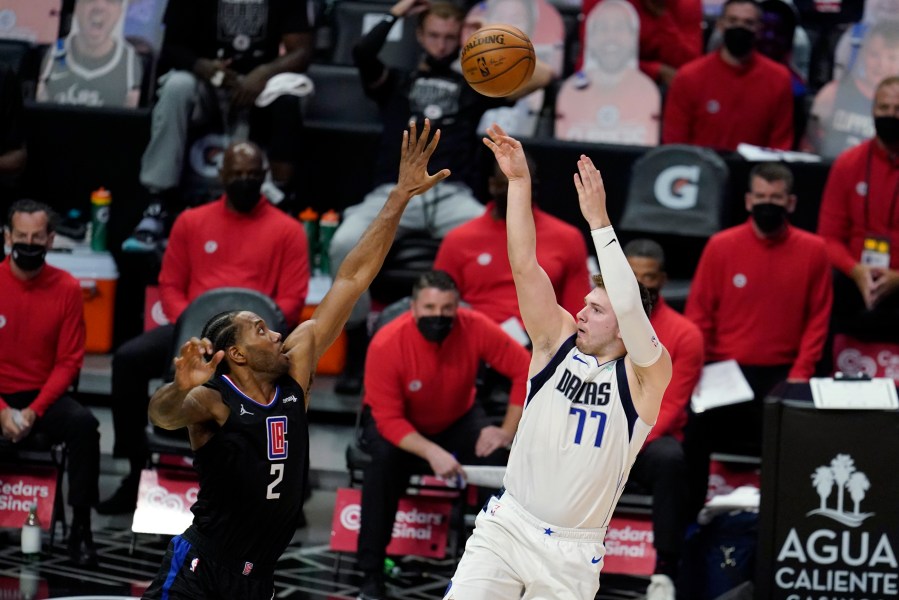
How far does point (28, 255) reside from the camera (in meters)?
8.69

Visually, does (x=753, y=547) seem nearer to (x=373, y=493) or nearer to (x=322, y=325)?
(x=373, y=493)

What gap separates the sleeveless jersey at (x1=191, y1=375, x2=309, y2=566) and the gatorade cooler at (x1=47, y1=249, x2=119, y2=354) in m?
4.85

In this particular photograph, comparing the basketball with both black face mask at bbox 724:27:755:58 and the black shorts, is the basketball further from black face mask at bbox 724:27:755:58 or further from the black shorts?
black face mask at bbox 724:27:755:58

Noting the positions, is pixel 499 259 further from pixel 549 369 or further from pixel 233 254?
pixel 549 369

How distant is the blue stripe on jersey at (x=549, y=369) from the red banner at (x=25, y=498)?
3.56m

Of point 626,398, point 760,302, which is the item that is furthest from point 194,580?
point 760,302

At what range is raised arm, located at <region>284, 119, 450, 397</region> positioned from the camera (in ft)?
19.6

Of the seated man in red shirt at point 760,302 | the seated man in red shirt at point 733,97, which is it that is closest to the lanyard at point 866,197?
the seated man in red shirt at point 760,302

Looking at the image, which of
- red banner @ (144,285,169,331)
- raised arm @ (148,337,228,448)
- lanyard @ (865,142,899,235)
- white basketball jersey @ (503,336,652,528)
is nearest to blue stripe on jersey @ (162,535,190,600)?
raised arm @ (148,337,228,448)

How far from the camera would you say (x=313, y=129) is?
35.8ft

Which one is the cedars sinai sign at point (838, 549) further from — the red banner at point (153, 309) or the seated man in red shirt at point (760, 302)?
the red banner at point (153, 309)

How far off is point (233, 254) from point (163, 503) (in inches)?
65.6

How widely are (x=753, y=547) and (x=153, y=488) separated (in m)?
3.23

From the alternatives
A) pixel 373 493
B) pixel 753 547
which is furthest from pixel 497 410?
pixel 753 547
